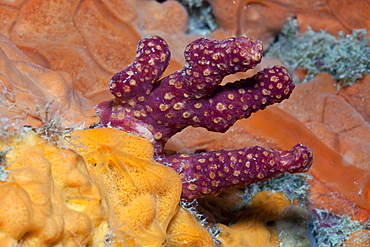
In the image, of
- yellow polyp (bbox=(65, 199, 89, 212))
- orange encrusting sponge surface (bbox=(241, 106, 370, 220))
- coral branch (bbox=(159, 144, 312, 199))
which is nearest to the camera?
yellow polyp (bbox=(65, 199, 89, 212))

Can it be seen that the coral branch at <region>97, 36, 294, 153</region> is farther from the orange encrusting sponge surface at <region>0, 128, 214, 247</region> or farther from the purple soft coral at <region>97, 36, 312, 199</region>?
the orange encrusting sponge surface at <region>0, 128, 214, 247</region>

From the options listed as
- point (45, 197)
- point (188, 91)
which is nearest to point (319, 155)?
point (188, 91)

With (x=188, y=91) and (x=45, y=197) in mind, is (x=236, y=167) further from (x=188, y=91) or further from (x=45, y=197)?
(x=45, y=197)

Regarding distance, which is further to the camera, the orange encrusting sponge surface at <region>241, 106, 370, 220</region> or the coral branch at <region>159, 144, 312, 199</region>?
the orange encrusting sponge surface at <region>241, 106, 370, 220</region>

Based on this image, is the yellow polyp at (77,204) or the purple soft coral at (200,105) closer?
the yellow polyp at (77,204)

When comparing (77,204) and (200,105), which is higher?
(200,105)

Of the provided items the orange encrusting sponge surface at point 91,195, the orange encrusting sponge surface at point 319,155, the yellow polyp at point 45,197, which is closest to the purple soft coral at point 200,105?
the orange encrusting sponge surface at point 91,195

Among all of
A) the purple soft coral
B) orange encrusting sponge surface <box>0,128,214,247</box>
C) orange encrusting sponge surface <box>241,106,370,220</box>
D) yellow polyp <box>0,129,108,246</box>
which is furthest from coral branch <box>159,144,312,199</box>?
orange encrusting sponge surface <box>241,106,370,220</box>

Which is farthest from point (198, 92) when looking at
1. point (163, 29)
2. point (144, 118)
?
point (163, 29)

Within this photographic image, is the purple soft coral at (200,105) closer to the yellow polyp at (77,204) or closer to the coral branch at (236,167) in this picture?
the coral branch at (236,167)
